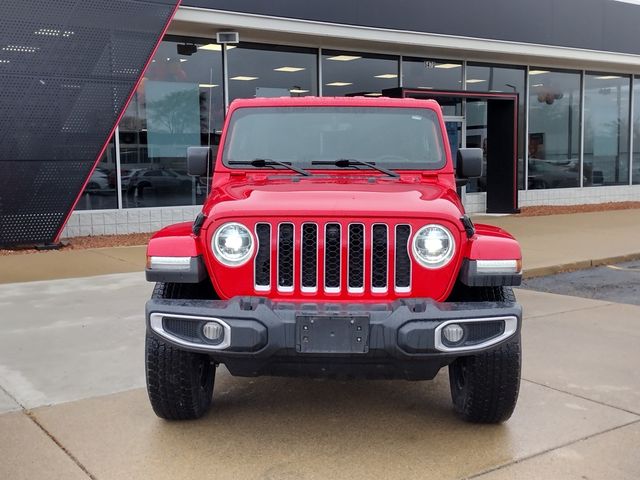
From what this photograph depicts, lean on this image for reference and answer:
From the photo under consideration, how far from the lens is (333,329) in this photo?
3.27m

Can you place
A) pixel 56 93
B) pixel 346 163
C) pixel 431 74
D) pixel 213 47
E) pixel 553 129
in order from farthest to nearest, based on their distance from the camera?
pixel 553 129, pixel 431 74, pixel 213 47, pixel 56 93, pixel 346 163

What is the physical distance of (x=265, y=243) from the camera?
3.54 m

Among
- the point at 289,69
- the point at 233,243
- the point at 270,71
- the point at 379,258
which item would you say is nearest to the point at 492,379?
the point at 379,258

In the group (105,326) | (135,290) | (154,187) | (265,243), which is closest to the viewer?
(265,243)

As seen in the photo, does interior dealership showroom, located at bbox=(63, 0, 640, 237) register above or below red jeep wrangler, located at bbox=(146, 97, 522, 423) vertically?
above

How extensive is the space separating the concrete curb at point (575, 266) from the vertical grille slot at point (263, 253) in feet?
19.2

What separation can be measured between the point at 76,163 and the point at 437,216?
827 cm

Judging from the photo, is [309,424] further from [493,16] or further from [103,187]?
[493,16]

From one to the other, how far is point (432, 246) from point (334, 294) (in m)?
0.56

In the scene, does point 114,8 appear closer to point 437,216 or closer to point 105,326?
point 105,326

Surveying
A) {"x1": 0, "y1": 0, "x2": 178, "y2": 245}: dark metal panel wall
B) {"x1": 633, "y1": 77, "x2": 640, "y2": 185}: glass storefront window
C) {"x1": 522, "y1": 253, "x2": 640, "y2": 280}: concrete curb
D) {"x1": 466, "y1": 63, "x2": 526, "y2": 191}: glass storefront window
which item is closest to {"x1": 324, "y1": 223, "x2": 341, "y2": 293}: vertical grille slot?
{"x1": 522, "y1": 253, "x2": 640, "y2": 280}: concrete curb

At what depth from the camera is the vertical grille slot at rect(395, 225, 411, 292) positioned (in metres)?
3.53

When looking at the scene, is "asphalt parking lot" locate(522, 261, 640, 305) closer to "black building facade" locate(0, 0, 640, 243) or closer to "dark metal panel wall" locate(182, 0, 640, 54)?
"black building facade" locate(0, 0, 640, 243)

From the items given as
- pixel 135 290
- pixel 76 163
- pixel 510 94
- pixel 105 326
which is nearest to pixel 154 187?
pixel 76 163
